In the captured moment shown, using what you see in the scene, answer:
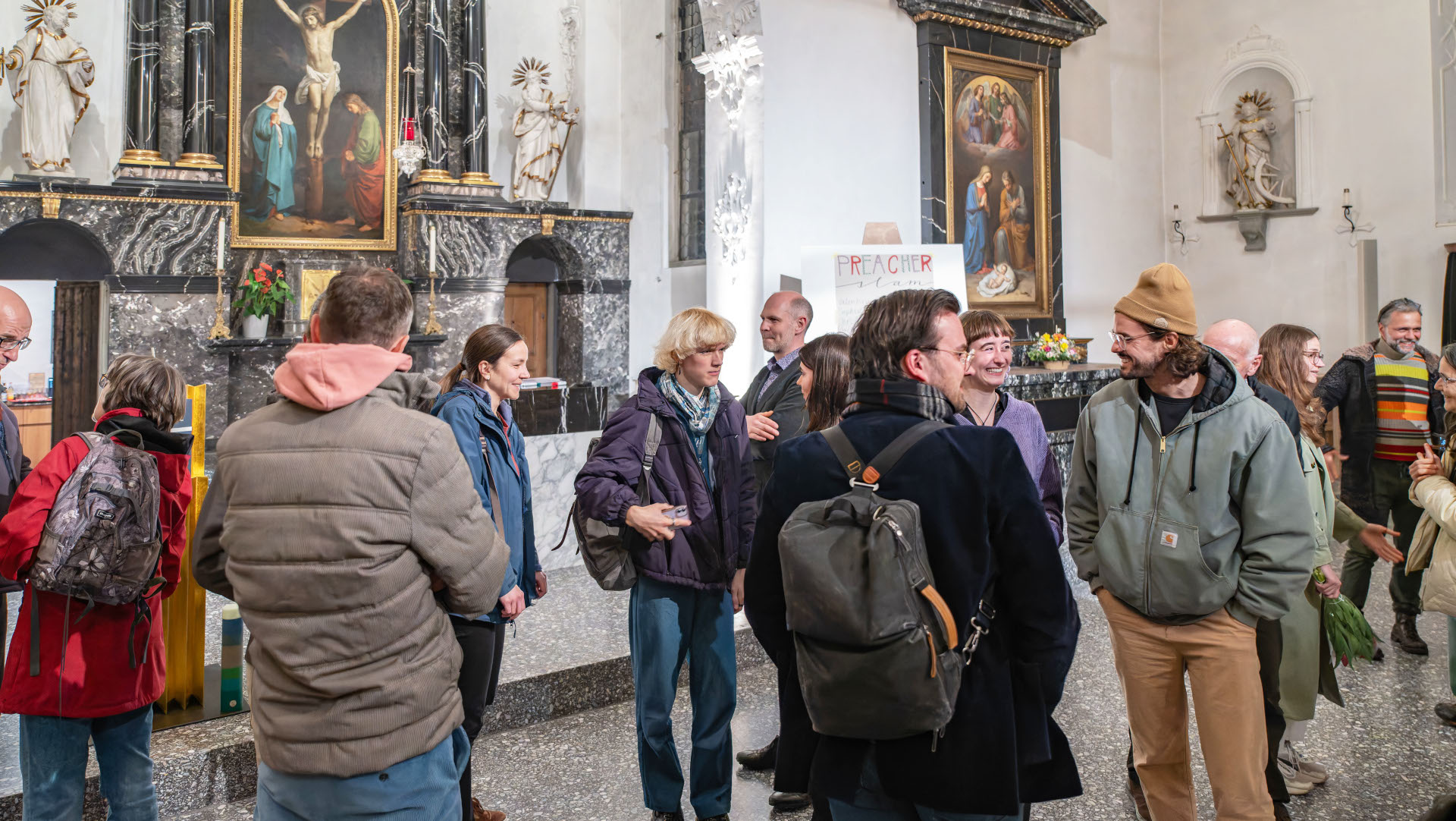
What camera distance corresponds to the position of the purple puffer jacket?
3078 mm

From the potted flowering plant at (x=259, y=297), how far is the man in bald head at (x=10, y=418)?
22.1ft

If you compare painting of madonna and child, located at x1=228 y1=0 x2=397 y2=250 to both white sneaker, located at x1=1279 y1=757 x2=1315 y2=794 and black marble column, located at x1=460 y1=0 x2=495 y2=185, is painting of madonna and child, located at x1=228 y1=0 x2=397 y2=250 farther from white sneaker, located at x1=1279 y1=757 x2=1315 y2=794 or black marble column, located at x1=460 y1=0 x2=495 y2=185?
white sneaker, located at x1=1279 y1=757 x2=1315 y2=794

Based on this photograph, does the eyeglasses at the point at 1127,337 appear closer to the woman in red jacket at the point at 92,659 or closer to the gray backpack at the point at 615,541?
the gray backpack at the point at 615,541

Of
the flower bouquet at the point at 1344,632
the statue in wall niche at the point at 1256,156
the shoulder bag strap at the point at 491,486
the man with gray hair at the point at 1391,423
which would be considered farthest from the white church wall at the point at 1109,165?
the shoulder bag strap at the point at 491,486

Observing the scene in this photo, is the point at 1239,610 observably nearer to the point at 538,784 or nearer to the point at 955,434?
the point at 955,434

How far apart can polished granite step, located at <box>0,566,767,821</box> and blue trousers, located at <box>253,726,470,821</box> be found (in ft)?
5.89

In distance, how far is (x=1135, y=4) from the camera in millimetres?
10617

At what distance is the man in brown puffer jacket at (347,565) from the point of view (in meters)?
1.84

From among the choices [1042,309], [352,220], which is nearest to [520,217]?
[352,220]

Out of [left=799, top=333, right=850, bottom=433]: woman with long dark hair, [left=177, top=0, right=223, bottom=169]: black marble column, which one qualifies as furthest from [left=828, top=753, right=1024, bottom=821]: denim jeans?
[left=177, top=0, right=223, bottom=169]: black marble column

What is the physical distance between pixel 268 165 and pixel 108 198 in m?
1.57

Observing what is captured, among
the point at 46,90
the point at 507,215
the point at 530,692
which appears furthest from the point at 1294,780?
the point at 46,90

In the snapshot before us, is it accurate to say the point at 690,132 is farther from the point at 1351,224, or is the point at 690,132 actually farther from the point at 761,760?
the point at 761,760

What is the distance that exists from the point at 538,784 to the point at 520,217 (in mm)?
8383
